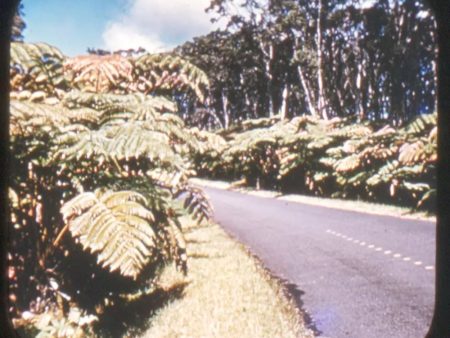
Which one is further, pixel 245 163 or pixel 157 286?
pixel 245 163

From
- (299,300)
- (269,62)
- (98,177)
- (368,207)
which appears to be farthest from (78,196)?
(269,62)

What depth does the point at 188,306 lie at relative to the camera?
391 cm

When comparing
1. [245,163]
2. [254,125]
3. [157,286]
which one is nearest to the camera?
[157,286]

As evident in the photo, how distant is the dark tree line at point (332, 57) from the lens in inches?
691

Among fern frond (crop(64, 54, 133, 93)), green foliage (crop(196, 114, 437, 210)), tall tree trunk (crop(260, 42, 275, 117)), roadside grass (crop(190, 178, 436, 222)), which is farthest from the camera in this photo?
tall tree trunk (crop(260, 42, 275, 117))

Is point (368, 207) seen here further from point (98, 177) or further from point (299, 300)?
point (98, 177)

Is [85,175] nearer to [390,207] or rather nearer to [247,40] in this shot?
[390,207]

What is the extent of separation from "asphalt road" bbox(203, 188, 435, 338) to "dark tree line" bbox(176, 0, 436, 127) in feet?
20.1

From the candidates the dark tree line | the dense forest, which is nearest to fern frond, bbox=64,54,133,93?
the dense forest

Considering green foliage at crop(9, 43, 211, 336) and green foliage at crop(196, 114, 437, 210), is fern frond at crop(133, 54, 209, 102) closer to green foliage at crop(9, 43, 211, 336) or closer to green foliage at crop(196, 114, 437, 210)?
green foliage at crop(9, 43, 211, 336)

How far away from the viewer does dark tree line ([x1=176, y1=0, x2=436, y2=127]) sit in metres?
17.6

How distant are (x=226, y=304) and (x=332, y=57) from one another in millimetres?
26141

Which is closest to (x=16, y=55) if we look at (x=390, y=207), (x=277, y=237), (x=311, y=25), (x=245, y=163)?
(x=277, y=237)

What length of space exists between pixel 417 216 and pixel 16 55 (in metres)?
7.15
